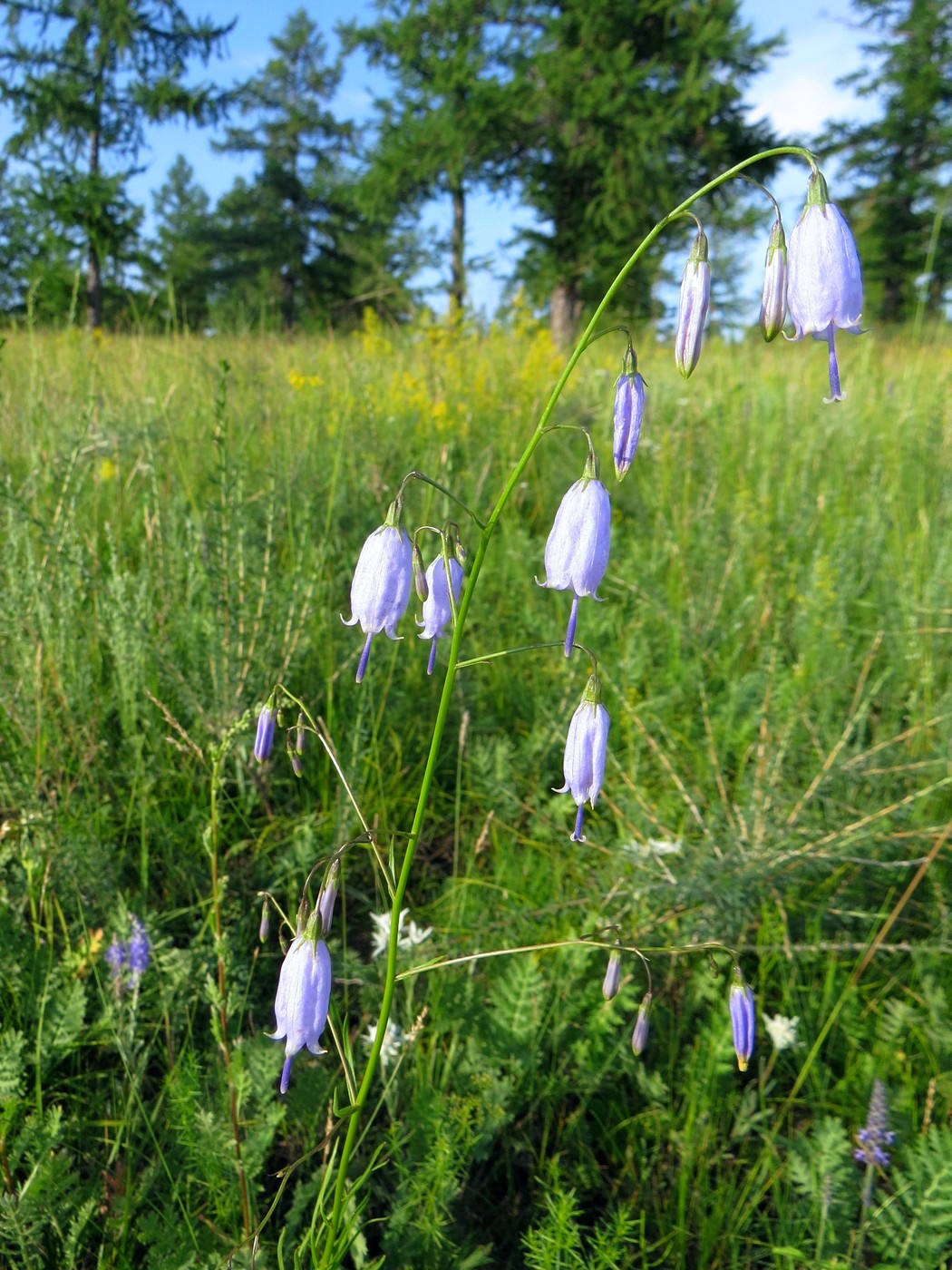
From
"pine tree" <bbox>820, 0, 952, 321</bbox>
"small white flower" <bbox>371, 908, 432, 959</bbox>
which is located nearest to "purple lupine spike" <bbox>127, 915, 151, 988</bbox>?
"small white flower" <bbox>371, 908, 432, 959</bbox>

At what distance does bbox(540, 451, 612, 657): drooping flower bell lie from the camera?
3.15 feet

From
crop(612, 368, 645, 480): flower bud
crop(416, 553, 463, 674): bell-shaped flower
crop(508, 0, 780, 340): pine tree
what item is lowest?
crop(416, 553, 463, 674): bell-shaped flower

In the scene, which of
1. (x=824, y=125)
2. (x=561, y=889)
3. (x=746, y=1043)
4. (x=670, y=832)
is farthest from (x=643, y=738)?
(x=824, y=125)

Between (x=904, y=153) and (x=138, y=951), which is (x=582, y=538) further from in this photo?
(x=904, y=153)

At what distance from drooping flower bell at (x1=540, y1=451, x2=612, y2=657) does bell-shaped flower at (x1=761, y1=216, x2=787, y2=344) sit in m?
0.23

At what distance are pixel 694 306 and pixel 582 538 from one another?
0.27 metres

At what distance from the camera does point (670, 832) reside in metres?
1.99

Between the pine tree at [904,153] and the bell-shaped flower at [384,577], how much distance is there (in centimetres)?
2796

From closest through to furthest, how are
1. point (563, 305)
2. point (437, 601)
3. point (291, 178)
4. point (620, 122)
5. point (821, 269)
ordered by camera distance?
1. point (821, 269)
2. point (437, 601)
3. point (620, 122)
4. point (563, 305)
5. point (291, 178)

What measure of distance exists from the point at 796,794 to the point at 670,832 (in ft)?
1.07

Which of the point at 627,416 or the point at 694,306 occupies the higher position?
the point at 694,306

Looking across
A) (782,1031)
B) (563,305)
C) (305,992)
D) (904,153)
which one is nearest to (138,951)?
(305,992)

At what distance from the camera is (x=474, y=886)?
1906mm

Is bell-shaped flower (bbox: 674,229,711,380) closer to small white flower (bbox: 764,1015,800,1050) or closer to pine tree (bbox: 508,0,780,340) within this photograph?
small white flower (bbox: 764,1015,800,1050)
